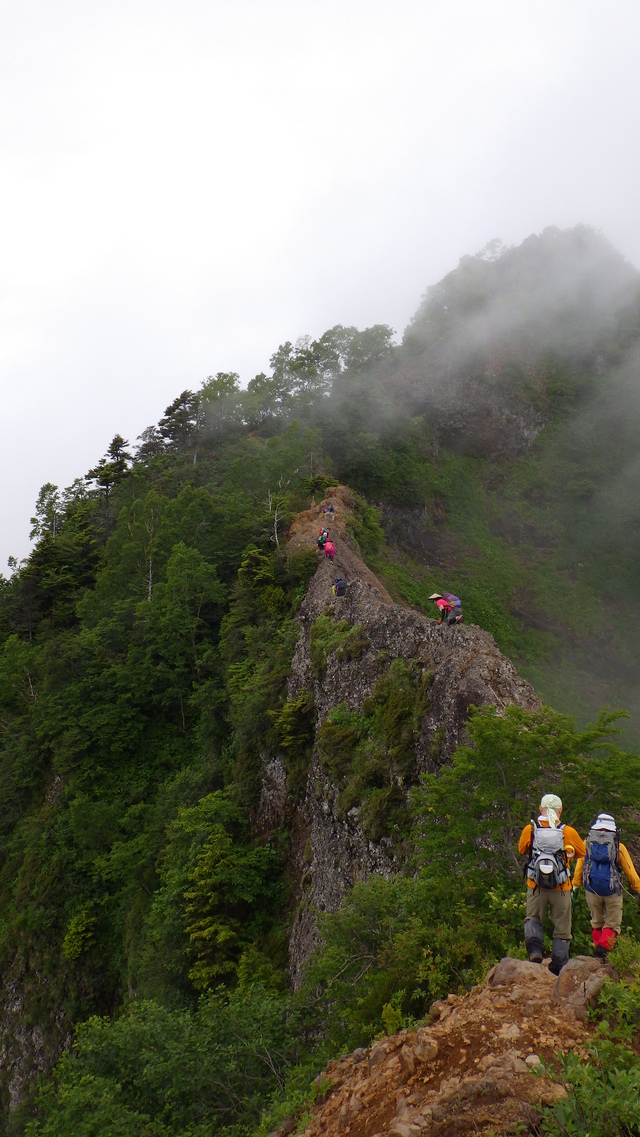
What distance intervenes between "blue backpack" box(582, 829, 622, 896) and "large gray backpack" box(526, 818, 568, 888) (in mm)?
240

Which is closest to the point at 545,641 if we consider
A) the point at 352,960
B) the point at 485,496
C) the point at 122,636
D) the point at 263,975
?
the point at 485,496

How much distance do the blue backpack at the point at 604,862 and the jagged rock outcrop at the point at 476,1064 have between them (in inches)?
24.6

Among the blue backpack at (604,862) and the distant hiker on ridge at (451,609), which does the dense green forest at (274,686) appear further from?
the distant hiker on ridge at (451,609)

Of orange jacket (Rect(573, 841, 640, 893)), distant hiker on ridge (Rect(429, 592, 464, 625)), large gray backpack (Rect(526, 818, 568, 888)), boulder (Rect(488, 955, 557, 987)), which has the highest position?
distant hiker on ridge (Rect(429, 592, 464, 625))

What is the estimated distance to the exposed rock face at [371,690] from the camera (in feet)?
36.6

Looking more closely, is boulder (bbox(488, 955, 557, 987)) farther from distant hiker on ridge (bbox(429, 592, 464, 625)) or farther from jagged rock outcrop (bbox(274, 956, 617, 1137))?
distant hiker on ridge (bbox(429, 592, 464, 625))

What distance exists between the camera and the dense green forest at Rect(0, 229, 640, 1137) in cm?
780

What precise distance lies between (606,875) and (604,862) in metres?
0.11

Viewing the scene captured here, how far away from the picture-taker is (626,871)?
5410 mm

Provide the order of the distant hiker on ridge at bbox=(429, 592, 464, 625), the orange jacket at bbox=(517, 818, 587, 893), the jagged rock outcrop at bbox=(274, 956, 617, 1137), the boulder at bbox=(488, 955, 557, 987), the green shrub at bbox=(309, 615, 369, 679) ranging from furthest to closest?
the green shrub at bbox=(309, 615, 369, 679) < the distant hiker on ridge at bbox=(429, 592, 464, 625) < the orange jacket at bbox=(517, 818, 587, 893) < the boulder at bbox=(488, 955, 557, 987) < the jagged rock outcrop at bbox=(274, 956, 617, 1137)

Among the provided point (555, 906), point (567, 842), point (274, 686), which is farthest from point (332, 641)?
point (555, 906)

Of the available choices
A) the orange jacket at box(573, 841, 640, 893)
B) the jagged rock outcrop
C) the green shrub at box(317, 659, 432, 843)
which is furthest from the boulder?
the green shrub at box(317, 659, 432, 843)

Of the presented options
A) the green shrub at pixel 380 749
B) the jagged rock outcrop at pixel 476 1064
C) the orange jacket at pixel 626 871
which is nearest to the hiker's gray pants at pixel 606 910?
the orange jacket at pixel 626 871

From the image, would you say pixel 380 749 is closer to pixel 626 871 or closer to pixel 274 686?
pixel 274 686
